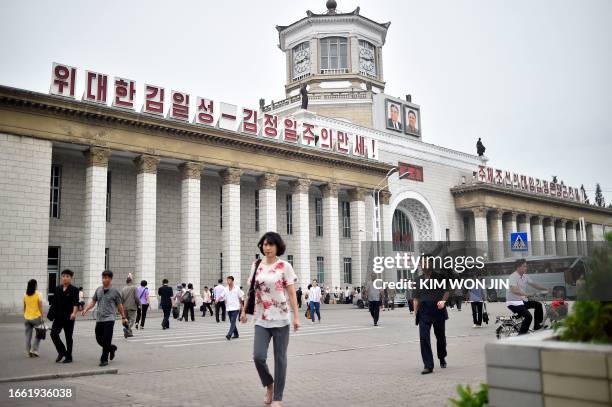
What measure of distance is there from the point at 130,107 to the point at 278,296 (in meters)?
28.3

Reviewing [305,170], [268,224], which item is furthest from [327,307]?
[305,170]

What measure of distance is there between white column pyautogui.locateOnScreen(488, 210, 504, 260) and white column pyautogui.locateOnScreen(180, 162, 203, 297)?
35.5m

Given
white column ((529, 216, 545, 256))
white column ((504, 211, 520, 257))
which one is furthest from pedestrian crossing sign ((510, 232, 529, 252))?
white column ((529, 216, 545, 256))

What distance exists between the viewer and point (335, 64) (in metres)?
56.7

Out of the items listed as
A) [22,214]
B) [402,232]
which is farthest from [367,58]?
[22,214]

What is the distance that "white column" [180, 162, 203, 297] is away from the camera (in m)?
34.3

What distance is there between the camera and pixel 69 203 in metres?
33.5

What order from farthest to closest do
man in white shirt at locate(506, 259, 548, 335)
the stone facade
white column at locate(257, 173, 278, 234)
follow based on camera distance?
white column at locate(257, 173, 278, 234) → the stone facade → man in white shirt at locate(506, 259, 548, 335)

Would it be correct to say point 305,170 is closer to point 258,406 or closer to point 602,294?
point 258,406

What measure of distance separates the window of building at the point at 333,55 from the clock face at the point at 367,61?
1.70 meters

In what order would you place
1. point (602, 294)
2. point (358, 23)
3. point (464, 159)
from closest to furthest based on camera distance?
point (602, 294)
point (358, 23)
point (464, 159)

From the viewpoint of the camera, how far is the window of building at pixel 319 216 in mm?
46625

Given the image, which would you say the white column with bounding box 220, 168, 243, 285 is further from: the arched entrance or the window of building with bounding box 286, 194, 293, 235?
the arched entrance

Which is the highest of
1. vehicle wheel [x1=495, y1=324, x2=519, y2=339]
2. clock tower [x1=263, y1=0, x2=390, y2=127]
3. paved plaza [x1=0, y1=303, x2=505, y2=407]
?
clock tower [x1=263, y1=0, x2=390, y2=127]
